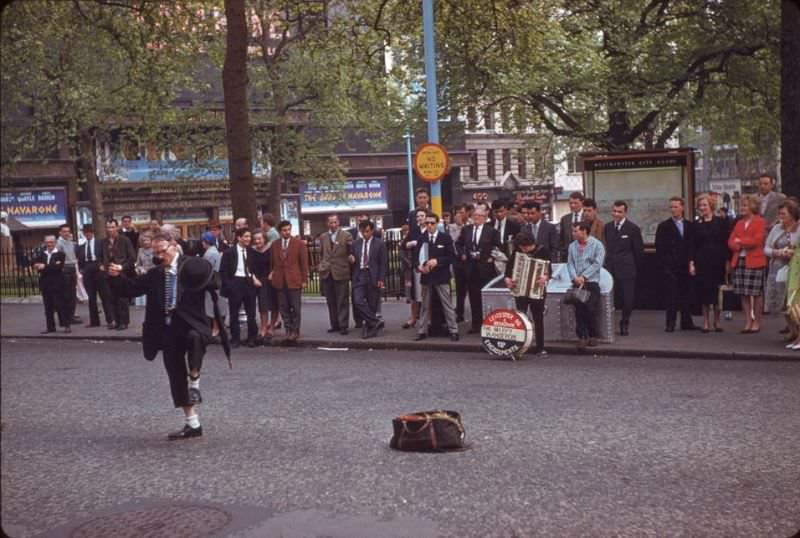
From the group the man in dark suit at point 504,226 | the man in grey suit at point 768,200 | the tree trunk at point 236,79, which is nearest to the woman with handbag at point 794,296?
the man in grey suit at point 768,200

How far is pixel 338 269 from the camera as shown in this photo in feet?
53.6

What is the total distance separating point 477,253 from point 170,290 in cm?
829

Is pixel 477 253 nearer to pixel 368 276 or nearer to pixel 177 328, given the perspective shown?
pixel 368 276

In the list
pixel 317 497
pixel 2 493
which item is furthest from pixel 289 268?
pixel 2 493

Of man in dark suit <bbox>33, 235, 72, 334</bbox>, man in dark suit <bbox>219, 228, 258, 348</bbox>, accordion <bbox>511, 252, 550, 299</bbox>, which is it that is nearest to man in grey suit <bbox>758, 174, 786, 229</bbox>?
accordion <bbox>511, 252, 550, 299</bbox>

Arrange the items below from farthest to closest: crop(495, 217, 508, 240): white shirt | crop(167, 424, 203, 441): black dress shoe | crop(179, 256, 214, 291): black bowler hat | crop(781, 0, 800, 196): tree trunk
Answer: crop(495, 217, 508, 240): white shirt
crop(781, 0, 800, 196): tree trunk
crop(167, 424, 203, 441): black dress shoe
crop(179, 256, 214, 291): black bowler hat

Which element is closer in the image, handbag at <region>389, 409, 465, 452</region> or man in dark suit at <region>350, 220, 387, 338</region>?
handbag at <region>389, 409, 465, 452</region>

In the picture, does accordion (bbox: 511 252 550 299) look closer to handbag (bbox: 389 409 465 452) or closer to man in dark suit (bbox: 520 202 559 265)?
man in dark suit (bbox: 520 202 559 265)

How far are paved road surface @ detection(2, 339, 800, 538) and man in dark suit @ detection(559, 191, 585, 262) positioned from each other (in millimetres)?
4831

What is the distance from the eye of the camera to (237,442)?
760 cm

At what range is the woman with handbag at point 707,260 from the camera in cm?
1422

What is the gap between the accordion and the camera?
12.6 metres

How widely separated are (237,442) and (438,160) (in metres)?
9.30

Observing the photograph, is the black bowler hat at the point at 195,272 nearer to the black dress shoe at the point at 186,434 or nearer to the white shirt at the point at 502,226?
the black dress shoe at the point at 186,434
